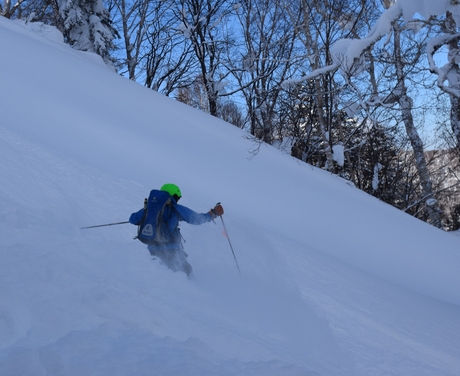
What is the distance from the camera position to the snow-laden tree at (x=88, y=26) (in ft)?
52.6

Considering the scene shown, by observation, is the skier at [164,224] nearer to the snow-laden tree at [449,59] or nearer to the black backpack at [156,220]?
the black backpack at [156,220]

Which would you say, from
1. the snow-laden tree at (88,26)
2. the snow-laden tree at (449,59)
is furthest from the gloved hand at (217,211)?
the snow-laden tree at (88,26)

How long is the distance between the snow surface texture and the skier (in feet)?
0.48

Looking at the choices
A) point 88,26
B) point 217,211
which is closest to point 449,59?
point 217,211

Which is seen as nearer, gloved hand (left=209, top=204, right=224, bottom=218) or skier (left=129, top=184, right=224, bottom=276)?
skier (left=129, top=184, right=224, bottom=276)

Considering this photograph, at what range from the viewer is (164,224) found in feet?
14.5

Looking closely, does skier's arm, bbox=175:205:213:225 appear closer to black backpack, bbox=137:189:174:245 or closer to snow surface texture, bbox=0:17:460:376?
black backpack, bbox=137:189:174:245

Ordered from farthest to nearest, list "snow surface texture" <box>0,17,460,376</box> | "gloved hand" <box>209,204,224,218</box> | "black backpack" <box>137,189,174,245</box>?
"gloved hand" <box>209,204,224,218</box>
"black backpack" <box>137,189,174,245</box>
"snow surface texture" <box>0,17,460,376</box>

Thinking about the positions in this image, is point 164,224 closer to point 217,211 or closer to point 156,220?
point 156,220

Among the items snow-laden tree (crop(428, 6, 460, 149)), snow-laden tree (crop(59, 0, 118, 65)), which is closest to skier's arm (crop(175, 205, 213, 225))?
snow-laden tree (crop(428, 6, 460, 149))

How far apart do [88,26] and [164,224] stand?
611 inches

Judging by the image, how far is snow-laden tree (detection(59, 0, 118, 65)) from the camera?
52.6ft

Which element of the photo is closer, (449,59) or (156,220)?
(156,220)

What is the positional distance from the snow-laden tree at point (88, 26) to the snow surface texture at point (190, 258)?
539 centimetres
